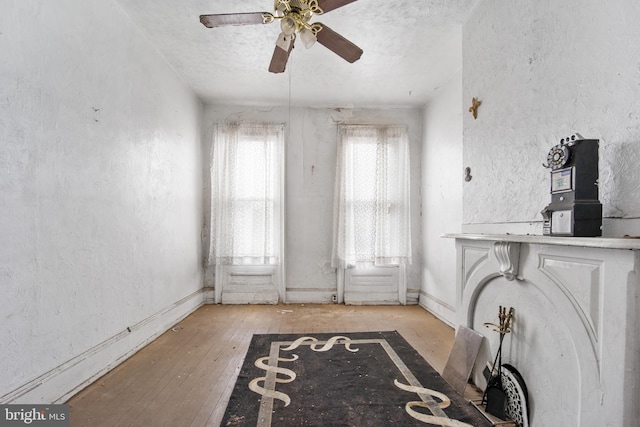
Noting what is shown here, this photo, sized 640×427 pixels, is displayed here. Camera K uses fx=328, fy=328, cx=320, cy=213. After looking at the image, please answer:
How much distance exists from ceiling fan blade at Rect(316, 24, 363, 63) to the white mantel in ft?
5.31

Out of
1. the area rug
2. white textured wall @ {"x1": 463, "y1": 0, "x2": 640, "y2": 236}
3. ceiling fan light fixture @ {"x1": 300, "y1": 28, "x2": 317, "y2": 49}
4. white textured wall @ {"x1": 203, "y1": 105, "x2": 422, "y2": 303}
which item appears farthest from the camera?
white textured wall @ {"x1": 203, "y1": 105, "x2": 422, "y2": 303}

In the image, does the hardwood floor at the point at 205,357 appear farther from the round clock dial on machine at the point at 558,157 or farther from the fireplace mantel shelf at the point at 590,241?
the round clock dial on machine at the point at 558,157

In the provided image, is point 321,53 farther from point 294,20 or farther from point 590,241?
point 590,241

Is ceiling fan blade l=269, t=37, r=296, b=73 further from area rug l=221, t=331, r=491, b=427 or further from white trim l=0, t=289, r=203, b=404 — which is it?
white trim l=0, t=289, r=203, b=404

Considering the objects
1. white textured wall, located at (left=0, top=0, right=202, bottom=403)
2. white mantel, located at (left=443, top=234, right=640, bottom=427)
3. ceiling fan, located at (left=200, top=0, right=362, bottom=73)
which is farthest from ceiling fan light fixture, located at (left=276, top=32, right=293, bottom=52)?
white mantel, located at (left=443, top=234, right=640, bottom=427)

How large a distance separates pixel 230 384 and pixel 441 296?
284 cm

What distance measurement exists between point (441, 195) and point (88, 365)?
12.8ft

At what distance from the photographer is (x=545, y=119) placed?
188 cm

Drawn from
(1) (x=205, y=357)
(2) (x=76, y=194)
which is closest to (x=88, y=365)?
(1) (x=205, y=357)

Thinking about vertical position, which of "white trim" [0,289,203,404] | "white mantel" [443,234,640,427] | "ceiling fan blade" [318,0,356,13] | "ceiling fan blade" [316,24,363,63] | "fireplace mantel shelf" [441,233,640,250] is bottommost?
"white trim" [0,289,203,404]

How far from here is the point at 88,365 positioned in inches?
90.4

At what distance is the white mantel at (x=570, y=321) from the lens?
1236 mm

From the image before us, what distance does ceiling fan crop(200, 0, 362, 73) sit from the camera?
2012mm

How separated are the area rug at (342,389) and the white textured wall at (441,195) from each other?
1.29 m
